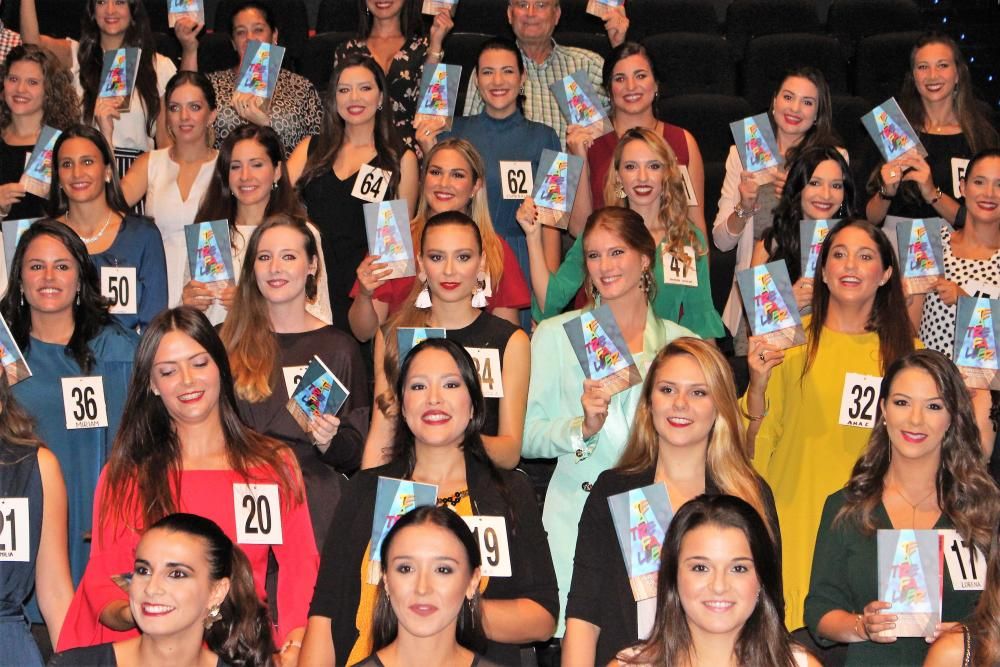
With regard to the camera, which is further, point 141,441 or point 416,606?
point 141,441

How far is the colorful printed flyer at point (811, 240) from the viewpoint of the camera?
563 cm

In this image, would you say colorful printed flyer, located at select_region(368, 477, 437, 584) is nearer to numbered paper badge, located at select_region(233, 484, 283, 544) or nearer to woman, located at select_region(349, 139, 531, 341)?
numbered paper badge, located at select_region(233, 484, 283, 544)

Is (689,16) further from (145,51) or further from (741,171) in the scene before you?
(145,51)

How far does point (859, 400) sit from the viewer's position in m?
5.01

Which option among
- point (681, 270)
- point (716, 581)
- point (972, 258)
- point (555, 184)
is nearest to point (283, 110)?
point (555, 184)

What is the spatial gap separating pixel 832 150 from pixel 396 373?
7.66ft

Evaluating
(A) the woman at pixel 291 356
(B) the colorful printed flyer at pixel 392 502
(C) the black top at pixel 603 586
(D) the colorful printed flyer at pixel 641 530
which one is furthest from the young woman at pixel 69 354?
(D) the colorful printed flyer at pixel 641 530

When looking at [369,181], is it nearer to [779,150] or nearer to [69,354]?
[69,354]

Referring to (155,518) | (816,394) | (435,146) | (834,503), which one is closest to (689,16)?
(435,146)

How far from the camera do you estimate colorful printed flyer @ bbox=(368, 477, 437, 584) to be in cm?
407

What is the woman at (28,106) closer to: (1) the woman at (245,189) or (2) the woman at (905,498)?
(1) the woman at (245,189)

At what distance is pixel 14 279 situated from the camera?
17.9ft

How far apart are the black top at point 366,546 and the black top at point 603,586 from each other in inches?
4.7

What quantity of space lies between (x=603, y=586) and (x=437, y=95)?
10.2ft
